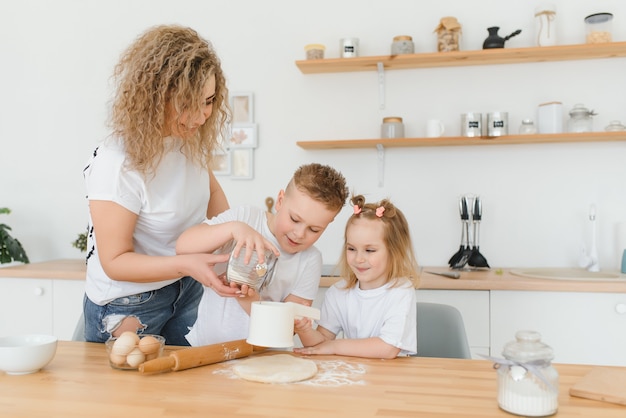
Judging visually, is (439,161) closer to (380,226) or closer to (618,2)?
(618,2)

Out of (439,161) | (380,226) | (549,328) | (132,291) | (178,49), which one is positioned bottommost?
(549,328)

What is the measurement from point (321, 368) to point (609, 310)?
154 centimetres

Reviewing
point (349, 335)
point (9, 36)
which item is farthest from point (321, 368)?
point (9, 36)

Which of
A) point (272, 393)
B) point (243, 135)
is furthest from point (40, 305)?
A: point (272, 393)

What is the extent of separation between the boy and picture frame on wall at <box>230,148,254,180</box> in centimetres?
142

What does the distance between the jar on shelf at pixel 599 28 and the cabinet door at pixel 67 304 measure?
2552 mm

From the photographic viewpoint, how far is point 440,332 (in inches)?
69.2

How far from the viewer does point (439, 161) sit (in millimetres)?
2951

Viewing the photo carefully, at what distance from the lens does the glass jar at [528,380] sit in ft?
3.29

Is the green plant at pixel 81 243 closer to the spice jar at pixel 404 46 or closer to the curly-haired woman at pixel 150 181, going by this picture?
the curly-haired woman at pixel 150 181

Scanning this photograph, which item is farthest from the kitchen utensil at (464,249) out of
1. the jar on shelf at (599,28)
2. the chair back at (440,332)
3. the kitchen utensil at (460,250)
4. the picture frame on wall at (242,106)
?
the picture frame on wall at (242,106)

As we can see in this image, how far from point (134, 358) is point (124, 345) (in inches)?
1.3

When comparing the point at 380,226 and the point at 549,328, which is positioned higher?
the point at 380,226

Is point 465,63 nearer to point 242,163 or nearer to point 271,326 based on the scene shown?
point 242,163
